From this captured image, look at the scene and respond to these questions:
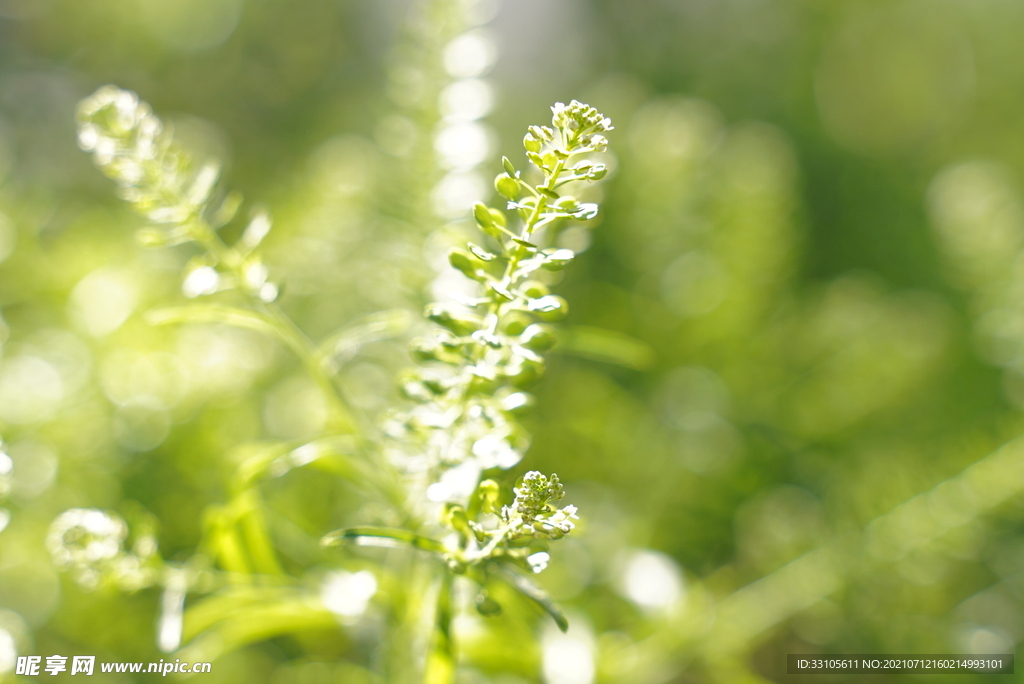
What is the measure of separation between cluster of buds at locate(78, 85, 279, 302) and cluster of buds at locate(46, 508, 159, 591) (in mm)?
96

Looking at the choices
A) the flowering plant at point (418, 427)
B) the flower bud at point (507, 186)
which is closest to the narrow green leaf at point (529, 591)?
the flowering plant at point (418, 427)

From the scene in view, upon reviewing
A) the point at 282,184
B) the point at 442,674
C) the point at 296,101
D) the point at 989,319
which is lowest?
the point at 442,674

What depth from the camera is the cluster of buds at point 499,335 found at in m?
0.18

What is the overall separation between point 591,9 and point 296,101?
58 centimetres

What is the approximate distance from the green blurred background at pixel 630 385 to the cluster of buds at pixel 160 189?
0.44 ft

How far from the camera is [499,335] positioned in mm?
221

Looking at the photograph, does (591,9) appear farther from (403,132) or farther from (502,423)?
(502,423)

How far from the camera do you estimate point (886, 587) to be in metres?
0.44

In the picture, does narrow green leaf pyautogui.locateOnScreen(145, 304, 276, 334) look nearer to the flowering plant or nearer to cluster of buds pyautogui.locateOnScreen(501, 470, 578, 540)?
the flowering plant

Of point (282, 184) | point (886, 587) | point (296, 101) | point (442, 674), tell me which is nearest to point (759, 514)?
point (886, 587)

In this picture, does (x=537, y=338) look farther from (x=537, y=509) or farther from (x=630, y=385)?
(x=630, y=385)

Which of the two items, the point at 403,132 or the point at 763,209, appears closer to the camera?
the point at 403,132

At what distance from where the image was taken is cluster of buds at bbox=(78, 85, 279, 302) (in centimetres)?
24

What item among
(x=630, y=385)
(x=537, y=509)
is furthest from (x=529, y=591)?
(x=630, y=385)
